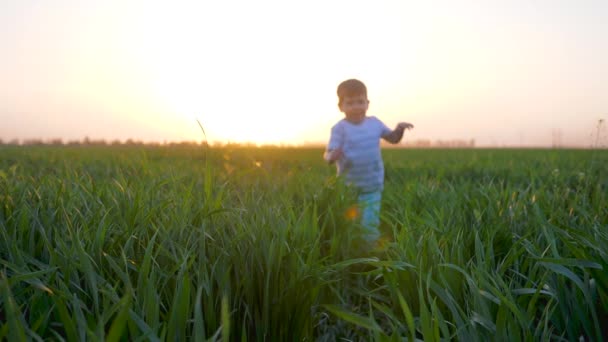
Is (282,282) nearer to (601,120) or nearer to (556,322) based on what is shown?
(556,322)

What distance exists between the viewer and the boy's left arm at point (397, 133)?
3.67m

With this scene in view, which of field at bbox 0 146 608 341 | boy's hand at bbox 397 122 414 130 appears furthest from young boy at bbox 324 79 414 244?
field at bbox 0 146 608 341

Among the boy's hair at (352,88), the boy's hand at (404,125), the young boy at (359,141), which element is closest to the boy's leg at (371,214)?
the young boy at (359,141)

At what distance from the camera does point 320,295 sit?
171 cm

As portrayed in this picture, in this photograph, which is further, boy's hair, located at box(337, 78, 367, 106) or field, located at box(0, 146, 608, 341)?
boy's hair, located at box(337, 78, 367, 106)

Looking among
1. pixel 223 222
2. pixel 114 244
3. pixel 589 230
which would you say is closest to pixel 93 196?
pixel 114 244

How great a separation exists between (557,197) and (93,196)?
2.62 metres

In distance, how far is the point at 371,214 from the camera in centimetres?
375

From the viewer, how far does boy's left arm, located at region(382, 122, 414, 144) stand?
3.67m

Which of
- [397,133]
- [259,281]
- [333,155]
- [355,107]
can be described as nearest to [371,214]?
[333,155]

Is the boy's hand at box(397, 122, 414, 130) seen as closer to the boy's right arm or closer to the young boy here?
the young boy

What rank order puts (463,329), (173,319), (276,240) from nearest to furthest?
(173,319) < (463,329) < (276,240)

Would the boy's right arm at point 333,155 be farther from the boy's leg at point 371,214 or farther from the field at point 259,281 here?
the field at point 259,281

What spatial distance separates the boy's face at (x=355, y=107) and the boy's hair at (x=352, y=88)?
0.03 m
